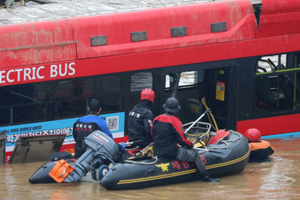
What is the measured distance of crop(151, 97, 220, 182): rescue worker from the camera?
7562mm

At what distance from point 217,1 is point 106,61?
257 centimetres

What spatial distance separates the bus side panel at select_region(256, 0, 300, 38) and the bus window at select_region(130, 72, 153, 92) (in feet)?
7.54

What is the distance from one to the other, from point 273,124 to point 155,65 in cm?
281

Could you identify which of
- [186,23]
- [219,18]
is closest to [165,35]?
[186,23]

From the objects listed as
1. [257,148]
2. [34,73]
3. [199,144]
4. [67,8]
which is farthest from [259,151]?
[67,8]

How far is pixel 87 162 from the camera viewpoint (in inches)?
300

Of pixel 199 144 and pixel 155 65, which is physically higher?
pixel 155 65

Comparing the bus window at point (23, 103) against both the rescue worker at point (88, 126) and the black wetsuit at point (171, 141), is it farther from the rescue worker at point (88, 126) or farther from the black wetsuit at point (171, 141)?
the black wetsuit at point (171, 141)

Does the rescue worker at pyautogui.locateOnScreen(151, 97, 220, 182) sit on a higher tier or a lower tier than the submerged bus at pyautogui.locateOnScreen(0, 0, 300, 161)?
lower

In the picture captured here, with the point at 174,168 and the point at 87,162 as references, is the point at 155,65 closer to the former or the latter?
the point at 174,168

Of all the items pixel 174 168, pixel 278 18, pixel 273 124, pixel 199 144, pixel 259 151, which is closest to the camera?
pixel 174 168

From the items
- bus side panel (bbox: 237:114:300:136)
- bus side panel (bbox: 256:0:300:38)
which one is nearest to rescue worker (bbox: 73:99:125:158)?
bus side panel (bbox: 237:114:300:136)

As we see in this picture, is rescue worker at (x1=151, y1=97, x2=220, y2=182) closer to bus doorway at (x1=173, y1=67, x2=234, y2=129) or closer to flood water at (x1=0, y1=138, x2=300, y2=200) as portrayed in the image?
flood water at (x1=0, y1=138, x2=300, y2=200)

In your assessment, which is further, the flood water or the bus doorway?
the bus doorway
